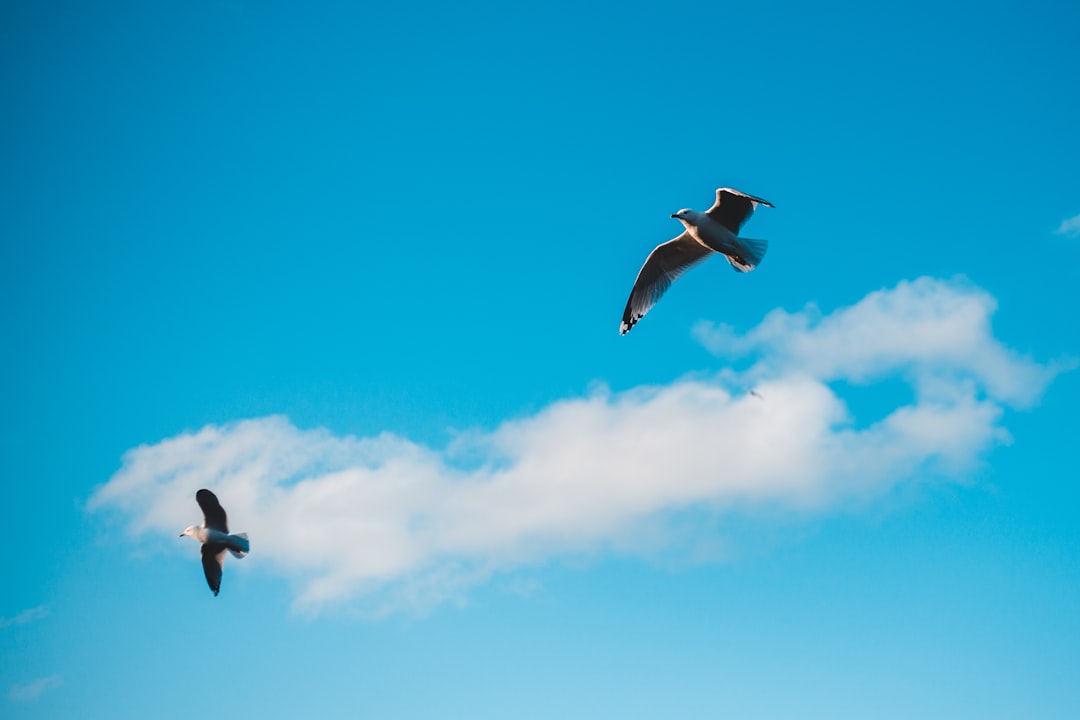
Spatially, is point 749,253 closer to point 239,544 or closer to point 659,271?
point 659,271

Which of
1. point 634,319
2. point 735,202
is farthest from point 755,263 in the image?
point 634,319

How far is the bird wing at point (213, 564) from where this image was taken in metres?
20.4

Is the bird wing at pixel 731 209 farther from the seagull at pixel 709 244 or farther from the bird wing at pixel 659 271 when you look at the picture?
the bird wing at pixel 659 271

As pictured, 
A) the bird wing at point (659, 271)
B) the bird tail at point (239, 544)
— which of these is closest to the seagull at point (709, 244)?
the bird wing at point (659, 271)

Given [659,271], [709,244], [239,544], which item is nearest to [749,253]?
[709,244]

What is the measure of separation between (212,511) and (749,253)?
39.8ft

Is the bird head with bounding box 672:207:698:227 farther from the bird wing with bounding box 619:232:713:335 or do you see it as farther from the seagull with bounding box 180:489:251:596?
the seagull with bounding box 180:489:251:596

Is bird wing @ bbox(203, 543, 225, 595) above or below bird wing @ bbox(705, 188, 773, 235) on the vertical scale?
below

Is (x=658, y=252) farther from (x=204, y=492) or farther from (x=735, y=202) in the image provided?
(x=204, y=492)

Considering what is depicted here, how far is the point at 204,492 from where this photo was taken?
A: 19875mm

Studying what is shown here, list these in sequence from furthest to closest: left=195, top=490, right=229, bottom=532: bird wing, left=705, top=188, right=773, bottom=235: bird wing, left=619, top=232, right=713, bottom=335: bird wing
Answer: left=195, top=490, right=229, bottom=532: bird wing < left=619, top=232, right=713, bottom=335: bird wing < left=705, top=188, right=773, bottom=235: bird wing

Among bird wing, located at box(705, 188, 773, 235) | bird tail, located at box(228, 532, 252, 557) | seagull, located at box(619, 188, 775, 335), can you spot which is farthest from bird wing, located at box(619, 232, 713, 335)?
bird tail, located at box(228, 532, 252, 557)

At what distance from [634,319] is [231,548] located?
9.63m

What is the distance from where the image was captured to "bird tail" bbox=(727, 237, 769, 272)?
15855 mm
